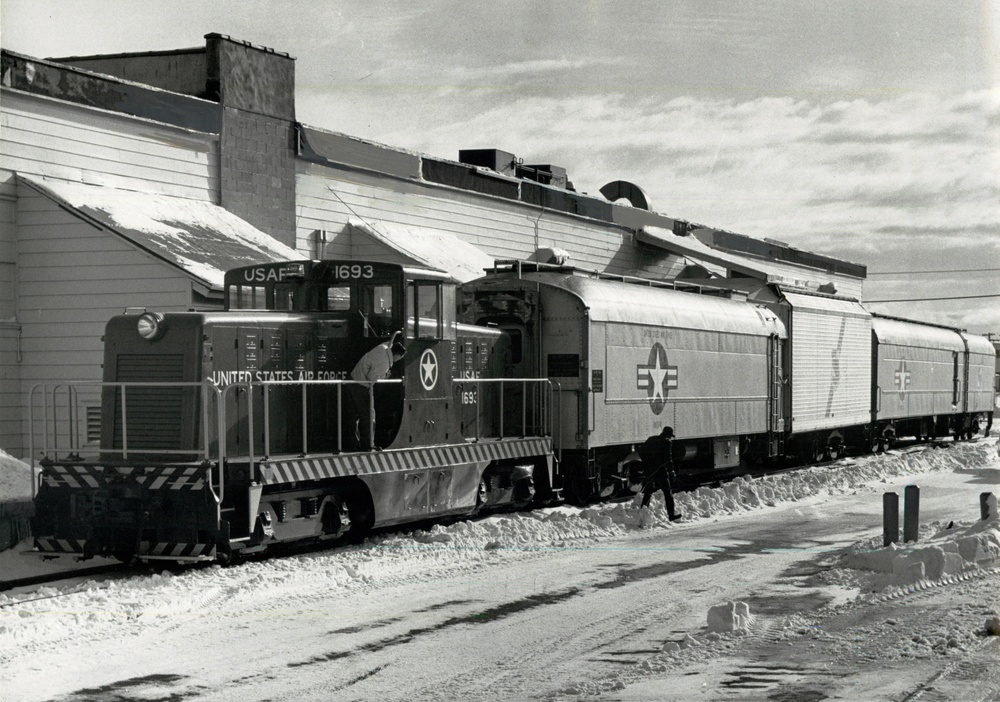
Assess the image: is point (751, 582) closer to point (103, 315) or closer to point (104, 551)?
point (104, 551)

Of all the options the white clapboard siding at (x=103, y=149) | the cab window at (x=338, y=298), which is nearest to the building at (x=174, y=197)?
the white clapboard siding at (x=103, y=149)

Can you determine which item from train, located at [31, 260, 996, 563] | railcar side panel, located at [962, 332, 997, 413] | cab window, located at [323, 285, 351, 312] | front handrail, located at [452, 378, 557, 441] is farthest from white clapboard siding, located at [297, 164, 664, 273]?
railcar side panel, located at [962, 332, 997, 413]

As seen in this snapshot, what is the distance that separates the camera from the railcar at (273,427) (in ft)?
39.2

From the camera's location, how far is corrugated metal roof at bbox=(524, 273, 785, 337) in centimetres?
1872

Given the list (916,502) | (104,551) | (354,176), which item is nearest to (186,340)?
(104,551)

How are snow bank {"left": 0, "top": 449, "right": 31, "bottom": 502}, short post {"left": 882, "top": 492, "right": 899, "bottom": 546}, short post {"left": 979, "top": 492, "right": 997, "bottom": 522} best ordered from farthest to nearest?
short post {"left": 979, "top": 492, "right": 997, "bottom": 522} < snow bank {"left": 0, "top": 449, "right": 31, "bottom": 502} < short post {"left": 882, "top": 492, "right": 899, "bottom": 546}

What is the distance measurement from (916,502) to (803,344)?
12380 millimetres

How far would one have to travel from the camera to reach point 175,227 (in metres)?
19.7

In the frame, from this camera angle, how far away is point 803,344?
2609 centimetres

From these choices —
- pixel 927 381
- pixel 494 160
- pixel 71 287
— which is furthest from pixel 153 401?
pixel 927 381

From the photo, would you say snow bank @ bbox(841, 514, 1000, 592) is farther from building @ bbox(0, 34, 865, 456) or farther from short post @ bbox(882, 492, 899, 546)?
building @ bbox(0, 34, 865, 456)

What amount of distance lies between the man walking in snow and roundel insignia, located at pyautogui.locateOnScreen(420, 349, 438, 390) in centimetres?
341

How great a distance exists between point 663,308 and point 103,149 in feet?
31.5

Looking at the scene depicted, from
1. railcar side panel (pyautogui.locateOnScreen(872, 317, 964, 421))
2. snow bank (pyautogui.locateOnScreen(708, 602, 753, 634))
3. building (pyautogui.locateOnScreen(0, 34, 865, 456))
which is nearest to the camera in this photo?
snow bank (pyautogui.locateOnScreen(708, 602, 753, 634))
